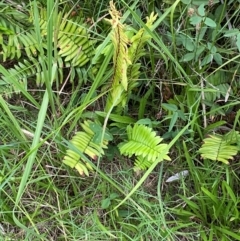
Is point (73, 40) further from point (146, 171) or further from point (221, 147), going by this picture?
point (221, 147)

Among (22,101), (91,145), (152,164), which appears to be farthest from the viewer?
(22,101)

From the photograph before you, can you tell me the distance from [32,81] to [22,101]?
0.28 feet

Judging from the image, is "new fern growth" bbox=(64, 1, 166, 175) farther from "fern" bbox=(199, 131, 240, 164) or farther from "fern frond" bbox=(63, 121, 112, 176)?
"fern" bbox=(199, 131, 240, 164)

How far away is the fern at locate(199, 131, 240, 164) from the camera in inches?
63.5

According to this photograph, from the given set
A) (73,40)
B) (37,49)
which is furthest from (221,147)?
(37,49)

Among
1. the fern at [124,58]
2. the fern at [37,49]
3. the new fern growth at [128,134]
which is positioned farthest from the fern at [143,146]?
the fern at [37,49]

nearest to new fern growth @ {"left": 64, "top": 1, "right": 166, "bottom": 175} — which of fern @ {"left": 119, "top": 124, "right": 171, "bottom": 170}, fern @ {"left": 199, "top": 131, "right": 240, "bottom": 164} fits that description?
Answer: fern @ {"left": 119, "top": 124, "right": 171, "bottom": 170}

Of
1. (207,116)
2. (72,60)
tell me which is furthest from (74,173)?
(207,116)

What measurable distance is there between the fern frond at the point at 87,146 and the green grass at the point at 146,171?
0.04 metres

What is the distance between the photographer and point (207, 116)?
5.65 ft

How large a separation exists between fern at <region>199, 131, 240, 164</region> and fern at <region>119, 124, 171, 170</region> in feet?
0.55

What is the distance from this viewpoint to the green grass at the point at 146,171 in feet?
5.41

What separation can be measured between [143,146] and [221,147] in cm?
28

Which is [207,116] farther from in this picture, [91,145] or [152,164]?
[91,145]
